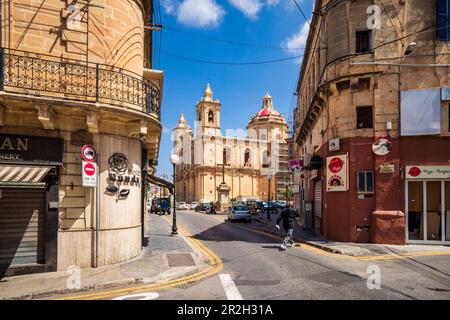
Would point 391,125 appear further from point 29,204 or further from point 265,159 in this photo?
point 265,159

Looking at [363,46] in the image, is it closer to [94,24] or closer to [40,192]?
[94,24]

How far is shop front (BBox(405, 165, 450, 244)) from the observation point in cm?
1245

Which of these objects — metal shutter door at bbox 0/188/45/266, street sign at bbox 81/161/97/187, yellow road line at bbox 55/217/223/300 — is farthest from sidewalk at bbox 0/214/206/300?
street sign at bbox 81/161/97/187

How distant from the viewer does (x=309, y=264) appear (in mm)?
9141

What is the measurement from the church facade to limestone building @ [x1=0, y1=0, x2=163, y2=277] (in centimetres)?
5954

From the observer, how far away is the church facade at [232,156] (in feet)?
242

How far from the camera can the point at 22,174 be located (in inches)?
316

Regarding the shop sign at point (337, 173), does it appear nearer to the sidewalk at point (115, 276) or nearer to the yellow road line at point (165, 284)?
the yellow road line at point (165, 284)

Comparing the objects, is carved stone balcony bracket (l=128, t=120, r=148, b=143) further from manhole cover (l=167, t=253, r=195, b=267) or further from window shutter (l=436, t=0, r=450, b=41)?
window shutter (l=436, t=0, r=450, b=41)

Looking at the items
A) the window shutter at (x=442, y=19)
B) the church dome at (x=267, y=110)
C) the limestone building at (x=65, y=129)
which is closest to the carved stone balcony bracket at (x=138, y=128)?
the limestone building at (x=65, y=129)

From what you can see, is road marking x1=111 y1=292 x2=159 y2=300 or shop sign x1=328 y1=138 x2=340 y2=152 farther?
shop sign x1=328 y1=138 x2=340 y2=152

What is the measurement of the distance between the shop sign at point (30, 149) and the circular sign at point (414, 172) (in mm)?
12917
